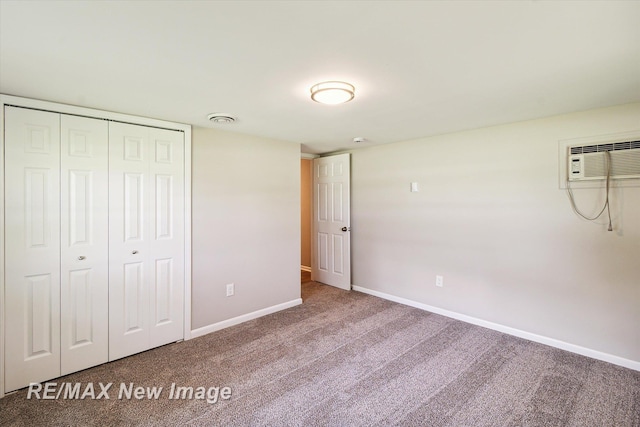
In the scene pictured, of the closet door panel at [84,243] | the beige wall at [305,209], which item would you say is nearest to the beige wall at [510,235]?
the beige wall at [305,209]

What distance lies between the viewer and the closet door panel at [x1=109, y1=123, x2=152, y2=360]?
2.53m

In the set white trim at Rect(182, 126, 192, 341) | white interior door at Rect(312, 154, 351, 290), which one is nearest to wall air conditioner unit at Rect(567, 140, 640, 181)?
white interior door at Rect(312, 154, 351, 290)

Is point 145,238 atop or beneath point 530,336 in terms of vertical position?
atop

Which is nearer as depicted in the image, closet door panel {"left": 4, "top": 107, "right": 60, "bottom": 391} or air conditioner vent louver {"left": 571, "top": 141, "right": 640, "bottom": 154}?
closet door panel {"left": 4, "top": 107, "right": 60, "bottom": 391}

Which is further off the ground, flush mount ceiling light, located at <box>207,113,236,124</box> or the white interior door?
flush mount ceiling light, located at <box>207,113,236,124</box>

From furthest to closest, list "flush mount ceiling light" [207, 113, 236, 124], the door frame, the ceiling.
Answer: "flush mount ceiling light" [207, 113, 236, 124] < the door frame < the ceiling

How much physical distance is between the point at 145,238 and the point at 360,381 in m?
2.18

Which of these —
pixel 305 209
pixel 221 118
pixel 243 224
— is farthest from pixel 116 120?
pixel 305 209

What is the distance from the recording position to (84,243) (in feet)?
7.88

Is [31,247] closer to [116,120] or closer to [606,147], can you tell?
[116,120]

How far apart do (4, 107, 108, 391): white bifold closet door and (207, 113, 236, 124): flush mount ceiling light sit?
85 centimetres

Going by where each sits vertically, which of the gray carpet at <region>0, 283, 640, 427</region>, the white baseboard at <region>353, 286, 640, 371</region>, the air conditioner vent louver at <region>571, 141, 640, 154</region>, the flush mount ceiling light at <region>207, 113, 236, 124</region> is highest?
the flush mount ceiling light at <region>207, 113, 236, 124</region>

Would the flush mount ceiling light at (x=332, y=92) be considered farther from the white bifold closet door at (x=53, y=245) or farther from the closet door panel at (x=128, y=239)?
the white bifold closet door at (x=53, y=245)

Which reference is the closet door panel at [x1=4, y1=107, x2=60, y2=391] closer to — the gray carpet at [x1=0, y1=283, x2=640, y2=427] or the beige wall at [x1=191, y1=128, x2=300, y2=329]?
the gray carpet at [x1=0, y1=283, x2=640, y2=427]
